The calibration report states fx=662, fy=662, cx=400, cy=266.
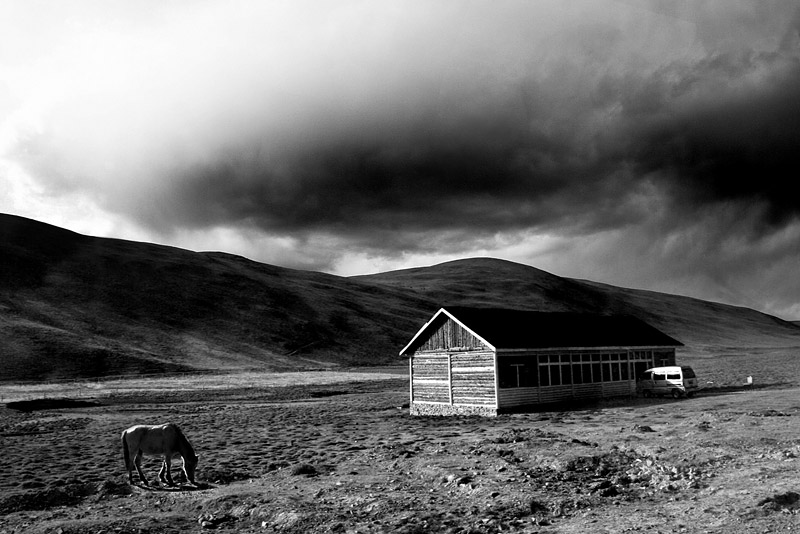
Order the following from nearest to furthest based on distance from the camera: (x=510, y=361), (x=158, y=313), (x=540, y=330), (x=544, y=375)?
(x=510, y=361) → (x=544, y=375) → (x=540, y=330) → (x=158, y=313)

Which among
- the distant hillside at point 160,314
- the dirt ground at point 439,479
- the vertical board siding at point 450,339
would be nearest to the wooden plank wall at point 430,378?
the vertical board siding at point 450,339

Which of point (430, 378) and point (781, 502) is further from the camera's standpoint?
point (430, 378)

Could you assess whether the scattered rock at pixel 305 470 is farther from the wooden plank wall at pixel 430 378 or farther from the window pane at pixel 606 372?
the window pane at pixel 606 372

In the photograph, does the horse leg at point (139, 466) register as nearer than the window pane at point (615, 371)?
Yes

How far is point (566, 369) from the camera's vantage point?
43094 millimetres

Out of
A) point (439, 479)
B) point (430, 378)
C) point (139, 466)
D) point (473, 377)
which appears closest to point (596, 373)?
point (473, 377)

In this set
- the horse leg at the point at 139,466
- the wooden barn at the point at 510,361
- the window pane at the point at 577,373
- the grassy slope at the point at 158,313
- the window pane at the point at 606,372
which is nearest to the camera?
the horse leg at the point at 139,466

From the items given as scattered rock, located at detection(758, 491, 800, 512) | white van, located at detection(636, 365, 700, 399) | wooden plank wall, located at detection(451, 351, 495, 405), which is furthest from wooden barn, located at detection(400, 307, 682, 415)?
scattered rock, located at detection(758, 491, 800, 512)

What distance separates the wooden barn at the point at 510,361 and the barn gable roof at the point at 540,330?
71mm

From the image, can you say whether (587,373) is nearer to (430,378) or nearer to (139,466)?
(430,378)

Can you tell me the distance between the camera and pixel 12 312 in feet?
404

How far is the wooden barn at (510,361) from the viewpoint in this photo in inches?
1548

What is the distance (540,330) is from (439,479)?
27.6 m

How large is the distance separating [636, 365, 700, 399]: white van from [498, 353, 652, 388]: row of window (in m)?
1.06
